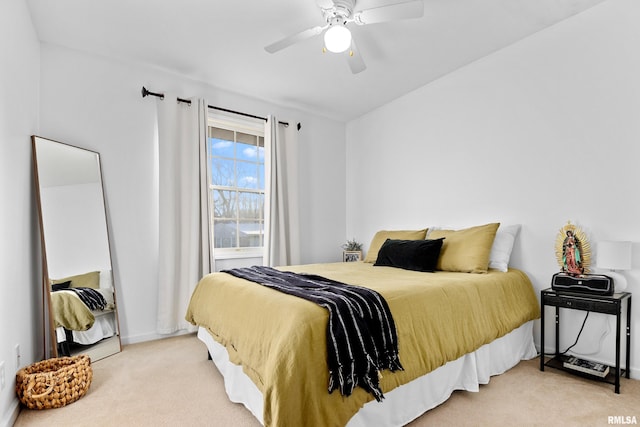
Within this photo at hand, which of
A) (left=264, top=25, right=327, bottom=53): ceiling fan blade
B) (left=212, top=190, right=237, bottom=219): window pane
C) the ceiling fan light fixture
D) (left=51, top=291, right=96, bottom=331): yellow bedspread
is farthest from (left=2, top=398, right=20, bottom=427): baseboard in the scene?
the ceiling fan light fixture

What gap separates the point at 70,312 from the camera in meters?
2.64

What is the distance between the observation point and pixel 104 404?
6.88 ft

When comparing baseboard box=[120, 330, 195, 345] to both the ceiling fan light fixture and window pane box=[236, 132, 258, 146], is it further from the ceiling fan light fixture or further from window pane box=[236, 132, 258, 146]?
the ceiling fan light fixture

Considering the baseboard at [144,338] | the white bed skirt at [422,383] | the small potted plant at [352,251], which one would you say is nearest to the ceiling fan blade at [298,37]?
the white bed skirt at [422,383]

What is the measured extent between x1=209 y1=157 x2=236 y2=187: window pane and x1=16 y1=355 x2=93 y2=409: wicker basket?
7.30 ft

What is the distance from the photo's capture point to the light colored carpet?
1.89 meters

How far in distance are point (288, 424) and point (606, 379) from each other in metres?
2.29

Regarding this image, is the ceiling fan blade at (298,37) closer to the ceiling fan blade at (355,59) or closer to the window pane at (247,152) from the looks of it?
the ceiling fan blade at (355,59)

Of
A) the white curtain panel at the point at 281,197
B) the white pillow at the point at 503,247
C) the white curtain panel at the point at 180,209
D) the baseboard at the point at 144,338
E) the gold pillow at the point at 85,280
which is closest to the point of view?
the gold pillow at the point at 85,280

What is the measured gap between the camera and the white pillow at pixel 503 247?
2869 millimetres

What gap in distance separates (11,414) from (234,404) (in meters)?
1.20

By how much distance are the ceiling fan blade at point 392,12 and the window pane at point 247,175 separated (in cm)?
233

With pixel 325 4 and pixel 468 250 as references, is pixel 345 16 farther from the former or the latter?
pixel 468 250

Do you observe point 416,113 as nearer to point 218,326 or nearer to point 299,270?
point 299,270
